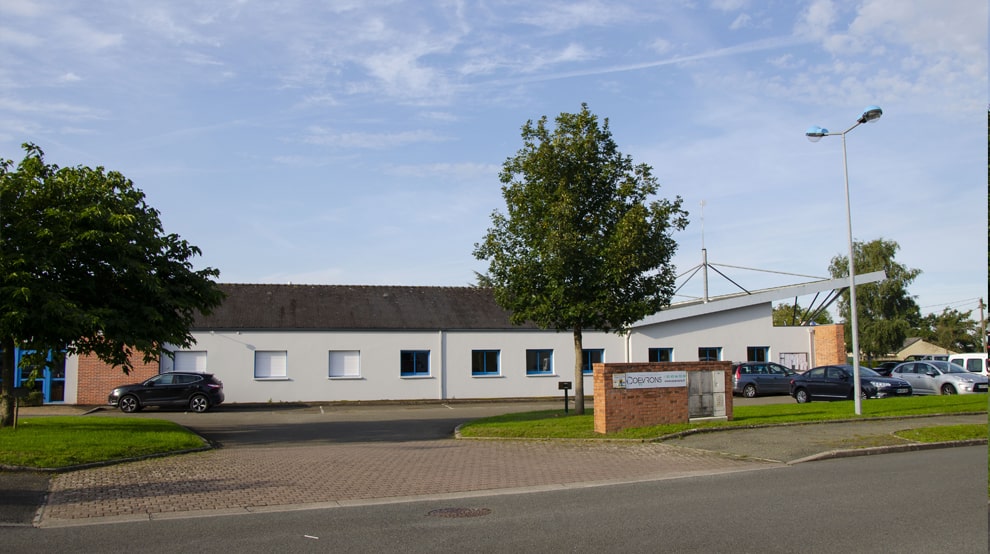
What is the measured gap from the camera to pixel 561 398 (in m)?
37.7

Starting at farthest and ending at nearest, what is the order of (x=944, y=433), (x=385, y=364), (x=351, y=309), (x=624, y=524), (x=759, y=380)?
(x=351, y=309)
(x=385, y=364)
(x=759, y=380)
(x=944, y=433)
(x=624, y=524)

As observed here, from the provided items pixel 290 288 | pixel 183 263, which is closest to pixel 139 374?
pixel 290 288

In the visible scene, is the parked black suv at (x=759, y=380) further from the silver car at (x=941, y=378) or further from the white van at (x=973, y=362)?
the white van at (x=973, y=362)

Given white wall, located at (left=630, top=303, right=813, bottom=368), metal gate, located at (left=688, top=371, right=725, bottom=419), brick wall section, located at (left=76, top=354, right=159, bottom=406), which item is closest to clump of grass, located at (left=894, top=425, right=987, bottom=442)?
metal gate, located at (left=688, top=371, right=725, bottom=419)

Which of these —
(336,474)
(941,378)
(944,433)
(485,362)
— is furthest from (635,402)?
(941,378)

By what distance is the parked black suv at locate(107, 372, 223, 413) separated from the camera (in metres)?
28.5

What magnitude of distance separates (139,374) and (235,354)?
383cm

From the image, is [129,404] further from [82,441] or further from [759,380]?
[759,380]

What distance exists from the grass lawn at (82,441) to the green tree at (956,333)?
3323 inches

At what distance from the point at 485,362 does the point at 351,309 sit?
263 inches

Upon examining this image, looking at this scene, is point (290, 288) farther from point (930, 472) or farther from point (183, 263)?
point (930, 472)

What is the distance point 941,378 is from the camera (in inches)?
1251

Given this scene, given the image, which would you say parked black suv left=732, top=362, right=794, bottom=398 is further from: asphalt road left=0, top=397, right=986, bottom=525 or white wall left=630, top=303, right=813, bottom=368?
white wall left=630, top=303, right=813, bottom=368

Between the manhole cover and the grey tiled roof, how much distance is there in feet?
86.0
